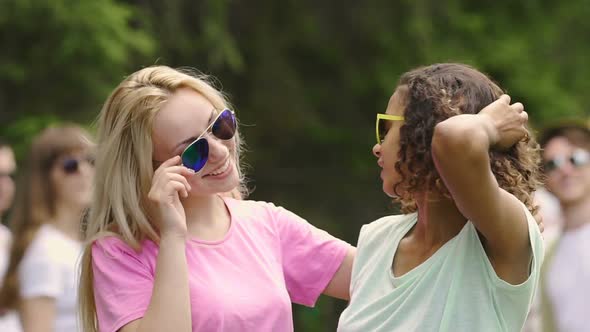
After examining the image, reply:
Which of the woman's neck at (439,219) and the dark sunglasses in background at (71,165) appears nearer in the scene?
the woman's neck at (439,219)

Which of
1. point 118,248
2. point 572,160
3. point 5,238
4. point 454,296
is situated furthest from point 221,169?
point 572,160

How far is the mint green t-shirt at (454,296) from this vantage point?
238cm

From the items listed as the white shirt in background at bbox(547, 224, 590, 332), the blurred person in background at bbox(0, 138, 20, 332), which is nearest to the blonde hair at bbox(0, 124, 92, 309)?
the blurred person in background at bbox(0, 138, 20, 332)

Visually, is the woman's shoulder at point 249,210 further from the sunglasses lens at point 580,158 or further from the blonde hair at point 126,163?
the sunglasses lens at point 580,158

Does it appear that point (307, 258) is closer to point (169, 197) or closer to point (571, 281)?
point (169, 197)

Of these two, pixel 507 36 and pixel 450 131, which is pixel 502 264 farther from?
Answer: pixel 507 36

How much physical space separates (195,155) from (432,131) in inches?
29.9

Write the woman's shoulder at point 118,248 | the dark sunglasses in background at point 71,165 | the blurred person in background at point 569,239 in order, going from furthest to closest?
the dark sunglasses in background at point 71,165, the blurred person in background at point 569,239, the woman's shoulder at point 118,248

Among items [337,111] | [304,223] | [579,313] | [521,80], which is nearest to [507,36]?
[521,80]

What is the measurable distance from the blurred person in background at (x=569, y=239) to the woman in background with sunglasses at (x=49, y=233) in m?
2.48

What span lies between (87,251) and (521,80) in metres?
7.99

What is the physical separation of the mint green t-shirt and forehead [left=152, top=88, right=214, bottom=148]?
0.76 m

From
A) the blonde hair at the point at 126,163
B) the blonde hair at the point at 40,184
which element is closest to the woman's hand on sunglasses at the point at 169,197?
the blonde hair at the point at 126,163

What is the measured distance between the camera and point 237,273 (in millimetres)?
2855
